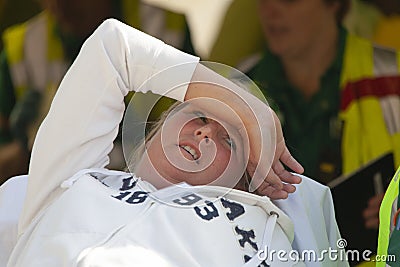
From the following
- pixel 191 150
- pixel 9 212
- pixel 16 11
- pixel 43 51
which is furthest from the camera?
pixel 16 11

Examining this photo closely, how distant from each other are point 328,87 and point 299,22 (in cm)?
23

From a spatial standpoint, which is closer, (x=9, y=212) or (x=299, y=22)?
(x=9, y=212)

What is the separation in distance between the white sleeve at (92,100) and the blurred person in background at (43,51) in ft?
4.35

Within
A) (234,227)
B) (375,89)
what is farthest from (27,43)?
(234,227)

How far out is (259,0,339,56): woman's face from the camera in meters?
2.61

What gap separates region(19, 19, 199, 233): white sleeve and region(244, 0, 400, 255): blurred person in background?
1.02 metres

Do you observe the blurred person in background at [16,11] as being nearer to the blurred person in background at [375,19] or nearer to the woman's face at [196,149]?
the blurred person in background at [375,19]

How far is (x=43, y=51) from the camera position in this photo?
2.82 metres

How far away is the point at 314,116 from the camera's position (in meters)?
2.52

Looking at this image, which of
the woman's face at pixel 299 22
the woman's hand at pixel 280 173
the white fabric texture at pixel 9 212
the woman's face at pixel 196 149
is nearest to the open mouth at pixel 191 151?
the woman's face at pixel 196 149

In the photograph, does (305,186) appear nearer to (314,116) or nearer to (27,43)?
(314,116)

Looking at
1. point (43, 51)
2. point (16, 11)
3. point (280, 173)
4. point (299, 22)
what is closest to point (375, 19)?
point (299, 22)

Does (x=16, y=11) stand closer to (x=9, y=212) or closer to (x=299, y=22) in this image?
(x=299, y=22)

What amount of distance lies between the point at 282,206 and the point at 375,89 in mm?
1104
